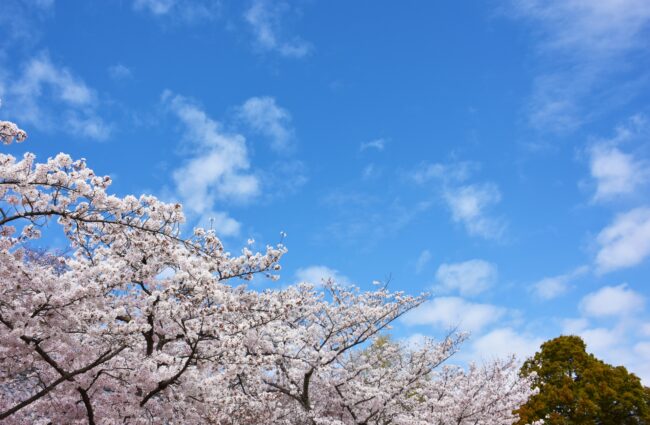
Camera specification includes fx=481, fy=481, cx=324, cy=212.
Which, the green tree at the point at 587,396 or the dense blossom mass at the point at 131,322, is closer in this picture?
the dense blossom mass at the point at 131,322

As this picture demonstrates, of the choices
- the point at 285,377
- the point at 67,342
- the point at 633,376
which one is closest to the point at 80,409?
the point at 67,342

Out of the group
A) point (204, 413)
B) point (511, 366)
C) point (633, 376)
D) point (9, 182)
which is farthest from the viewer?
point (633, 376)

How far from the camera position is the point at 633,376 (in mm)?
21969

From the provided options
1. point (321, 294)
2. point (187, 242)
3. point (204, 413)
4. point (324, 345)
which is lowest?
point (204, 413)

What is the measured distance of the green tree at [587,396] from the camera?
20812 millimetres

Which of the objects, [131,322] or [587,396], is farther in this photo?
[587,396]

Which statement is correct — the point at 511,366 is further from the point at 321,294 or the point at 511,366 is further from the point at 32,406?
the point at 32,406

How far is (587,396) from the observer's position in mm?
21344

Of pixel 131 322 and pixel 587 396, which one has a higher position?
pixel 587 396

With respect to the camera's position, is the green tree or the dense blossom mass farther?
the green tree

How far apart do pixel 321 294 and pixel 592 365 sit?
1551 cm

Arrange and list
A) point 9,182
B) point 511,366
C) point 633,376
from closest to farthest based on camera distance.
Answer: point 9,182 → point 511,366 → point 633,376

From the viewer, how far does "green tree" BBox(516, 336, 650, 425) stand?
20.8m

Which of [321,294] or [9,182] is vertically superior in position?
[321,294]
